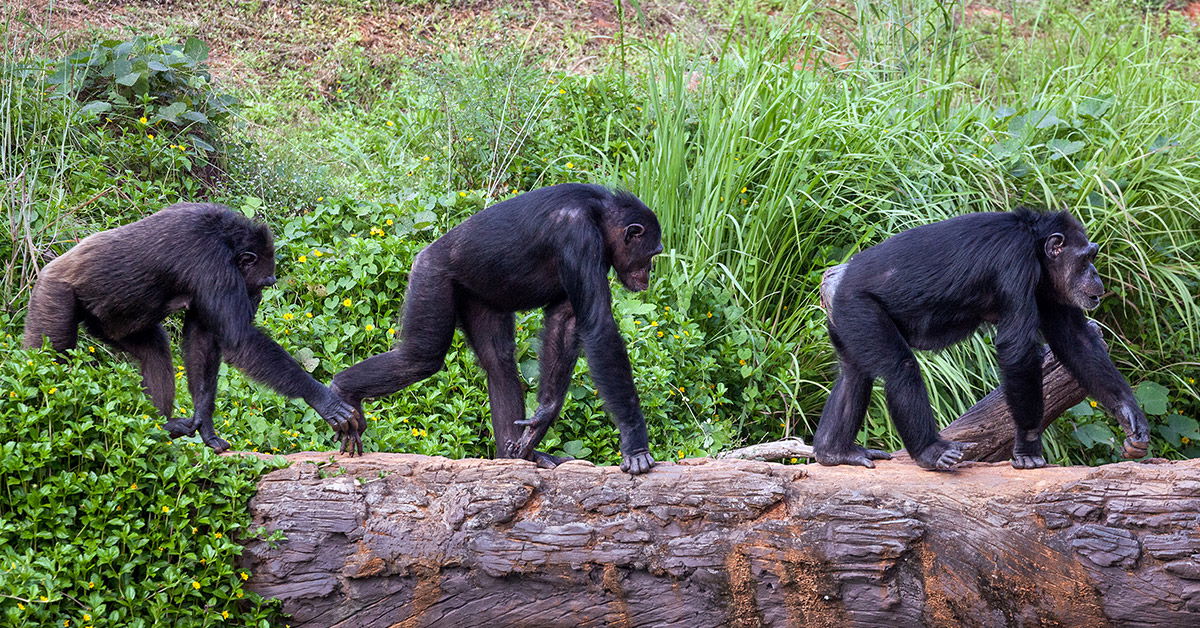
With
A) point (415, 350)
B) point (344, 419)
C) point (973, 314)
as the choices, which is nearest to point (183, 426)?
point (344, 419)

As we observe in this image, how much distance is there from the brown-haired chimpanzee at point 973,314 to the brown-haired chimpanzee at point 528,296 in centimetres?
109

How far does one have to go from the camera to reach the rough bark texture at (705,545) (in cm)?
390

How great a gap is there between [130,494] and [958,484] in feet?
10.4

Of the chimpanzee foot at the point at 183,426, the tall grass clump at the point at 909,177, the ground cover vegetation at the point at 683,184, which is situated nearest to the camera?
the chimpanzee foot at the point at 183,426

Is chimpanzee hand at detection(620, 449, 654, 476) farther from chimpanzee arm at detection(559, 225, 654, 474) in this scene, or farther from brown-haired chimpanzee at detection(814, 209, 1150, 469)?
brown-haired chimpanzee at detection(814, 209, 1150, 469)

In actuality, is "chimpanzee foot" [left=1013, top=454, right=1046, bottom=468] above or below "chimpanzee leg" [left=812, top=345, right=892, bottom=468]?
above

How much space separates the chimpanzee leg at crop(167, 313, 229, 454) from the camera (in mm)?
5164

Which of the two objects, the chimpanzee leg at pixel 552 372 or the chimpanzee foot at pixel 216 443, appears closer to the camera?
the chimpanzee foot at pixel 216 443

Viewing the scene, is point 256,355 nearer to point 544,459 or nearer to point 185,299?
point 185,299

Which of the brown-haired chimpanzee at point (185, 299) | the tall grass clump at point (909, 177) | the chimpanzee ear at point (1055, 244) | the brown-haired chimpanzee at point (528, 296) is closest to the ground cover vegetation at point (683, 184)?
the tall grass clump at point (909, 177)

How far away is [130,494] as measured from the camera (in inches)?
157

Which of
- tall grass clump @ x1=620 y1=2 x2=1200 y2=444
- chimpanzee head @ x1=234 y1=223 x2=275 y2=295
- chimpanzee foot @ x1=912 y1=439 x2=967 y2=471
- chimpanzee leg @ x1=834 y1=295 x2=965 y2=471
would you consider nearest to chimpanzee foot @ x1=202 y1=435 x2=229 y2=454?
chimpanzee head @ x1=234 y1=223 x2=275 y2=295

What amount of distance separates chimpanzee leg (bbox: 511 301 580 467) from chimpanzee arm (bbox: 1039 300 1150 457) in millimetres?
2255

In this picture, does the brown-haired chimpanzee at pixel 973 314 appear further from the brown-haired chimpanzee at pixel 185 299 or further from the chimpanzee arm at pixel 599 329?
the brown-haired chimpanzee at pixel 185 299
